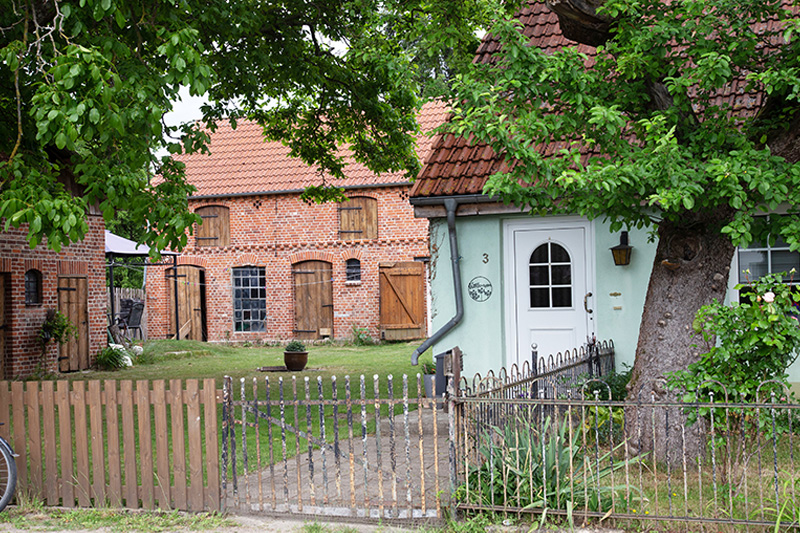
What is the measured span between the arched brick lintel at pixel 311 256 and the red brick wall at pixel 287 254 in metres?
0.03

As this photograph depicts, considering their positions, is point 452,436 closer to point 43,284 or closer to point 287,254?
point 43,284

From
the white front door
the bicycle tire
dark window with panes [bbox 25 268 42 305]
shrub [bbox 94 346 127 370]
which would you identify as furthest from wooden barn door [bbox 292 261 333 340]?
the bicycle tire

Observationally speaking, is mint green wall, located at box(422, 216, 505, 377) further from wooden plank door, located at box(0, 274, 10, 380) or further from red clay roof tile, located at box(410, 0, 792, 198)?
wooden plank door, located at box(0, 274, 10, 380)

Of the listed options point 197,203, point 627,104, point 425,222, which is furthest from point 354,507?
point 197,203

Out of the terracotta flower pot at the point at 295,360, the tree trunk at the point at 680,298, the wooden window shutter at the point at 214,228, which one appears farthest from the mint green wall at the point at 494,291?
the wooden window shutter at the point at 214,228

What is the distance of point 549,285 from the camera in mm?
9555

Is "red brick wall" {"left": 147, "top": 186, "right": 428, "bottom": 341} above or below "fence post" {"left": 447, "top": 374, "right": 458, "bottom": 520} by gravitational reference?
above

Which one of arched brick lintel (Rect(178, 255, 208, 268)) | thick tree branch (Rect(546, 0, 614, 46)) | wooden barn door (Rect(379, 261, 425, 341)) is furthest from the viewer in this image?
arched brick lintel (Rect(178, 255, 208, 268))

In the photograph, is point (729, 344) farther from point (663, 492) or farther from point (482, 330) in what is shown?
point (482, 330)

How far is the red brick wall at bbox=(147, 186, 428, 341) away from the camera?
70.5 ft

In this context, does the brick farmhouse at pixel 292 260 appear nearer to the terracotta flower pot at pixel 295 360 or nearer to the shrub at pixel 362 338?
the shrub at pixel 362 338

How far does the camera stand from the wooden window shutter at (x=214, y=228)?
22.7 m

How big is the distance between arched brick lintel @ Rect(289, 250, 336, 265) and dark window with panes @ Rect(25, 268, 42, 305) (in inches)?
336

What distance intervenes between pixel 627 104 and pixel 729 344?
7.17ft
